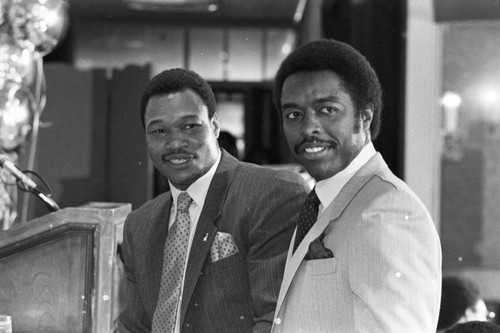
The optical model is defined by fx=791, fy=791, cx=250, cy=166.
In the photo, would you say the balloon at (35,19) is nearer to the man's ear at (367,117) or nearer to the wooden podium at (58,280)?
the wooden podium at (58,280)

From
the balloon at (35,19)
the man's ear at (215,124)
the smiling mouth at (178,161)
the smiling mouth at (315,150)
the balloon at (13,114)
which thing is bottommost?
the smiling mouth at (315,150)

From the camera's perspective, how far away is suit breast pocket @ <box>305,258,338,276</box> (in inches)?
54.4

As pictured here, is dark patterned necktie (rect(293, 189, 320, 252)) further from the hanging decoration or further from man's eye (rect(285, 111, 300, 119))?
the hanging decoration

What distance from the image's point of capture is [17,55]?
13.0ft

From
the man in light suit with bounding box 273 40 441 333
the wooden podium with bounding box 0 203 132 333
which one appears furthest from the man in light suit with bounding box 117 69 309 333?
the wooden podium with bounding box 0 203 132 333

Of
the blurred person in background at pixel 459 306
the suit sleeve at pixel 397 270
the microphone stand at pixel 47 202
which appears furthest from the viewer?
the blurred person in background at pixel 459 306

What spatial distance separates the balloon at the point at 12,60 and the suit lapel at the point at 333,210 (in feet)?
9.17

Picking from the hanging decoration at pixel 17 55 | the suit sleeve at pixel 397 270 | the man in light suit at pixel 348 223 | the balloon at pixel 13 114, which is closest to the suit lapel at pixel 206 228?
the man in light suit at pixel 348 223

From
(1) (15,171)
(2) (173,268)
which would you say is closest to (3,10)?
(1) (15,171)

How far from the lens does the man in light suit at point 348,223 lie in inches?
50.9

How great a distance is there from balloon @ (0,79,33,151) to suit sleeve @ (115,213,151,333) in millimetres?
2109

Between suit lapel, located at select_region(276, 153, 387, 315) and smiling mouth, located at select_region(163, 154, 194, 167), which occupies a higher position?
smiling mouth, located at select_region(163, 154, 194, 167)

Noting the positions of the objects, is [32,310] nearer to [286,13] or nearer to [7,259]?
[7,259]

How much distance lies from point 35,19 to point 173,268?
243cm
